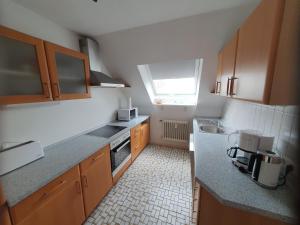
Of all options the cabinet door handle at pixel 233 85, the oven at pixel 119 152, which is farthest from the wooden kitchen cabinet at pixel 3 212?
the cabinet door handle at pixel 233 85

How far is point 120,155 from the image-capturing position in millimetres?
1966

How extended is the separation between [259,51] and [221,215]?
103 cm

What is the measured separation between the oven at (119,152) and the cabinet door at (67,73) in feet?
2.55

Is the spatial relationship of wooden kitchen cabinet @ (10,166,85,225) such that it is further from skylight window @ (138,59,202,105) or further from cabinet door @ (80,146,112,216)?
skylight window @ (138,59,202,105)

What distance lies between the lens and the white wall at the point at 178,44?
55.6 inches

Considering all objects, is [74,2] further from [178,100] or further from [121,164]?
[178,100]

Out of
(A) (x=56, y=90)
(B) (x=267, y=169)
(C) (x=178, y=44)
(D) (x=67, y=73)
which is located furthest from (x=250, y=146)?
(D) (x=67, y=73)

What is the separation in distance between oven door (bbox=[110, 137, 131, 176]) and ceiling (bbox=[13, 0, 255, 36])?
160 cm

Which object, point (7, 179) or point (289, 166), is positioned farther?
point (7, 179)

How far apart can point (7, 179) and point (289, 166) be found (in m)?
1.93

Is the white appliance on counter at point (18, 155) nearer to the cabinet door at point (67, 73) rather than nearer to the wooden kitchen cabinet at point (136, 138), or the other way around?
the cabinet door at point (67, 73)

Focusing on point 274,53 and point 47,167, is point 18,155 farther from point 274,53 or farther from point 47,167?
point 274,53

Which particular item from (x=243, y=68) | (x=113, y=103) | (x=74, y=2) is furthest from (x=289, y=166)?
(x=113, y=103)

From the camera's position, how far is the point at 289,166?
791mm
